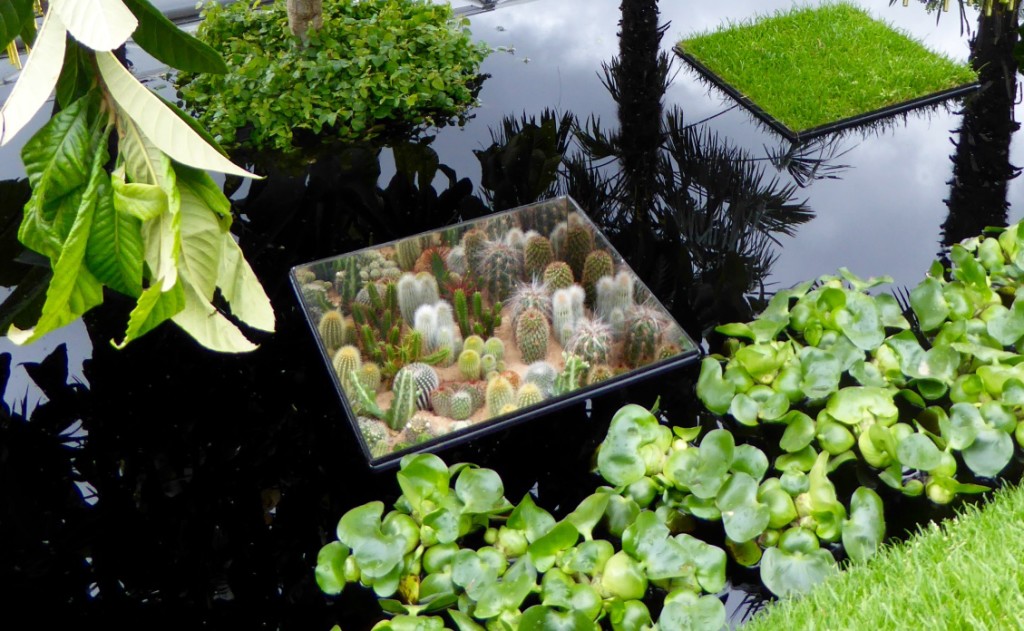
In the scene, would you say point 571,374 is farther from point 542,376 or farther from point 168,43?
point 168,43

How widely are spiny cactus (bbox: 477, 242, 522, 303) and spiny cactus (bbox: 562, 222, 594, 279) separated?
14 cm

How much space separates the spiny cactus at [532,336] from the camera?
2279 millimetres

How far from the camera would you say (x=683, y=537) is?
5.93 ft

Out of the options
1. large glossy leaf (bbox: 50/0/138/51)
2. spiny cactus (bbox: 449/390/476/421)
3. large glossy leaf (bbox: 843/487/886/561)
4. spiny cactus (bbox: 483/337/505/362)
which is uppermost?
large glossy leaf (bbox: 50/0/138/51)

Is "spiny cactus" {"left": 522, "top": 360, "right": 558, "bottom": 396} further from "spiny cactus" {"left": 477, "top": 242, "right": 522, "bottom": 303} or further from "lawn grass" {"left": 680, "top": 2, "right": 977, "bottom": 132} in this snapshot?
"lawn grass" {"left": 680, "top": 2, "right": 977, "bottom": 132}

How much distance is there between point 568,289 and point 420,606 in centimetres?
93

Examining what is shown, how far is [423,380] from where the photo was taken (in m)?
2.17

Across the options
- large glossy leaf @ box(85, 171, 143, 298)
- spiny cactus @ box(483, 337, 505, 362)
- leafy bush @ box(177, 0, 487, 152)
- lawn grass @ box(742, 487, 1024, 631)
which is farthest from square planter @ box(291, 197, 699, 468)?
large glossy leaf @ box(85, 171, 143, 298)

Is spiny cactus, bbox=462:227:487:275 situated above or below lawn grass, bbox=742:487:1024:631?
above

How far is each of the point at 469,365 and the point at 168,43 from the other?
48.5 inches

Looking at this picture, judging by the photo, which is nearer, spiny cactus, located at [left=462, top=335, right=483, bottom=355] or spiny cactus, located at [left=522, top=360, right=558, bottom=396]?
spiny cactus, located at [left=522, top=360, right=558, bottom=396]

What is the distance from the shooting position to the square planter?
212cm

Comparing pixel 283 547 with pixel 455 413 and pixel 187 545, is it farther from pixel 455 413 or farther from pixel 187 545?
pixel 455 413

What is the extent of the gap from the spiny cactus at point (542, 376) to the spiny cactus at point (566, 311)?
12 centimetres
